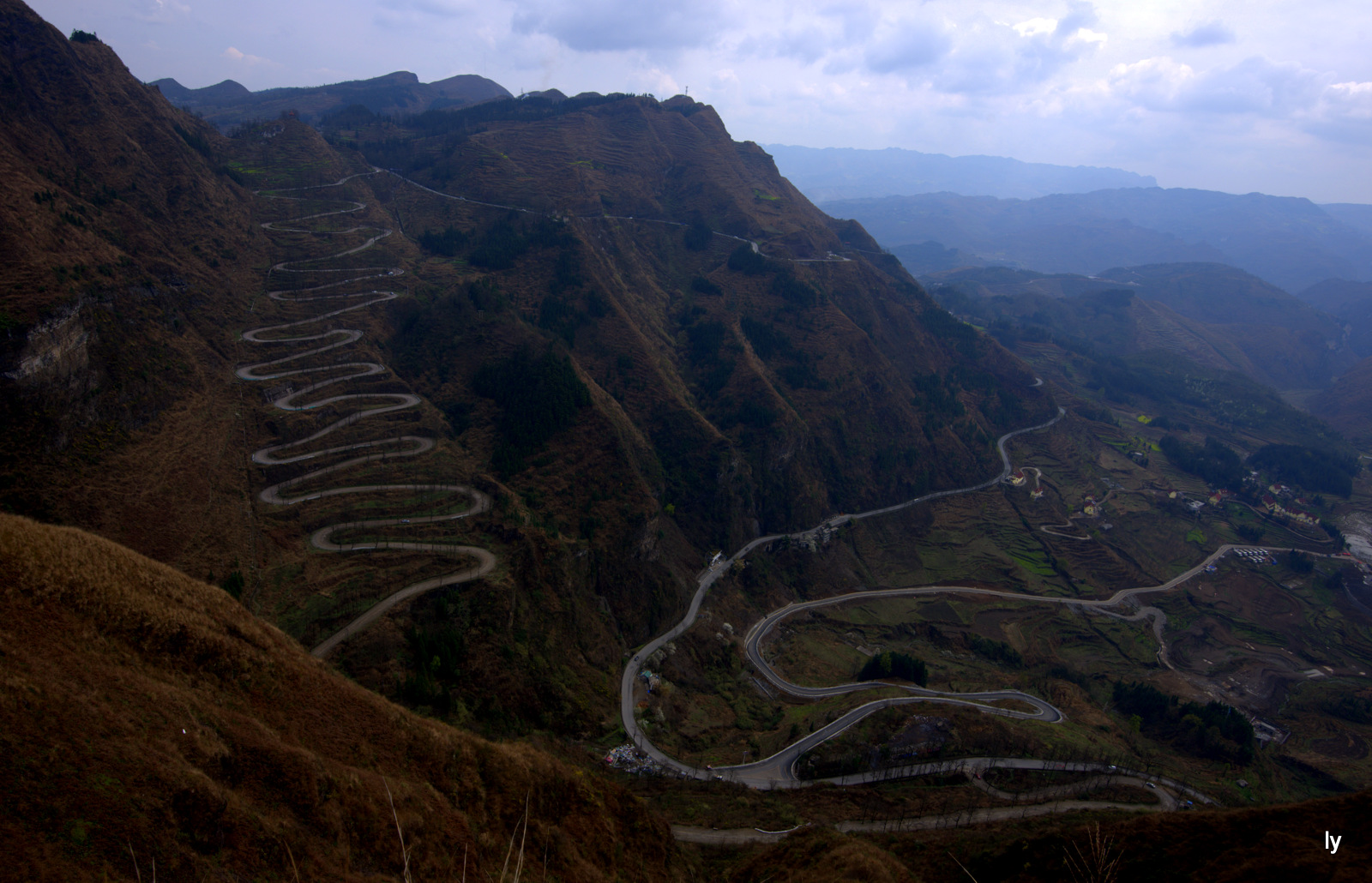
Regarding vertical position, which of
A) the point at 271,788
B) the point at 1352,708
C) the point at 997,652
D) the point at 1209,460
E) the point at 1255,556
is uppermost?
the point at 271,788

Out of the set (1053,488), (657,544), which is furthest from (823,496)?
(1053,488)

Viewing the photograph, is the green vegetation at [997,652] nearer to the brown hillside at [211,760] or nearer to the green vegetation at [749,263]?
the brown hillside at [211,760]

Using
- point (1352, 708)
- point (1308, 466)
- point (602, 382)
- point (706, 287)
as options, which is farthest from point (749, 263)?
point (1308, 466)

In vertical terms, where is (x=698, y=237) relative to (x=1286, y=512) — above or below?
above

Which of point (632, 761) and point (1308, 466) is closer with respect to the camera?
point (632, 761)

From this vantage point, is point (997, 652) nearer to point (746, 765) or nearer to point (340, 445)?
point (746, 765)

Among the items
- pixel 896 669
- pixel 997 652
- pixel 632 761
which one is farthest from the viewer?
pixel 997 652
